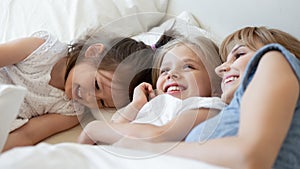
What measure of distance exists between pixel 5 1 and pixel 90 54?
459 millimetres

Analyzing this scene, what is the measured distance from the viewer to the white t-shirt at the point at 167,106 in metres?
0.88

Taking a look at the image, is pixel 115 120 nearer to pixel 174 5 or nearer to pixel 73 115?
pixel 73 115

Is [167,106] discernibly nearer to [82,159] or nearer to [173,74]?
[173,74]

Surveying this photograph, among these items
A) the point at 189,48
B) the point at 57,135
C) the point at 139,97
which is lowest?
the point at 57,135

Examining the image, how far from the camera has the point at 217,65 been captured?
1027mm

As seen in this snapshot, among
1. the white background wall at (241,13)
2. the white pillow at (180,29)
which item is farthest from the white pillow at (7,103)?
the white background wall at (241,13)

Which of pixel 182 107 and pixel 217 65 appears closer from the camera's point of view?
pixel 182 107

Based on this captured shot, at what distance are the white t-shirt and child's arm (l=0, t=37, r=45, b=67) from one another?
0.35m

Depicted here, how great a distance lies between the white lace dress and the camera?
1.13 m

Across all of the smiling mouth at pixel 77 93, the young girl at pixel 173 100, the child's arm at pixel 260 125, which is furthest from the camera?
the smiling mouth at pixel 77 93

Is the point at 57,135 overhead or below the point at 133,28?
below

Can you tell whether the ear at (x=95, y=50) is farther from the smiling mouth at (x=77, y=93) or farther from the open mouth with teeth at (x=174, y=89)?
the open mouth with teeth at (x=174, y=89)

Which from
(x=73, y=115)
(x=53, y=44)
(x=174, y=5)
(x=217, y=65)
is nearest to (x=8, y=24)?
(x=53, y=44)

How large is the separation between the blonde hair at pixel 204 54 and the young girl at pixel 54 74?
0.04 metres
